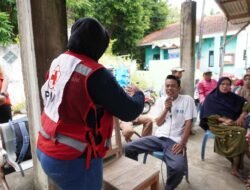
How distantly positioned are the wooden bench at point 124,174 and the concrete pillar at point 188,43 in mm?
2439

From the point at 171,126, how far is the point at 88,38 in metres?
1.67

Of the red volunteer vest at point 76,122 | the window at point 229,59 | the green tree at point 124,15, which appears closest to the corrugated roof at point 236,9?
the red volunteer vest at point 76,122

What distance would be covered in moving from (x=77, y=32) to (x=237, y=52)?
10.1m

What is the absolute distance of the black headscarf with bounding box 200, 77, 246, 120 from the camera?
308 cm

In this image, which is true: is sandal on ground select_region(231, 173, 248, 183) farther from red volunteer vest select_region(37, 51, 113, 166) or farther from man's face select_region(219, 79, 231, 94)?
red volunteer vest select_region(37, 51, 113, 166)

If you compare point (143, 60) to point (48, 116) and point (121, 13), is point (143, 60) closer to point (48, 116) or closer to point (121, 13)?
point (121, 13)

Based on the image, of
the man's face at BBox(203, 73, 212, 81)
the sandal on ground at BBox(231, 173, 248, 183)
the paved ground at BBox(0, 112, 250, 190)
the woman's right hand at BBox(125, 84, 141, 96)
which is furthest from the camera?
the man's face at BBox(203, 73, 212, 81)

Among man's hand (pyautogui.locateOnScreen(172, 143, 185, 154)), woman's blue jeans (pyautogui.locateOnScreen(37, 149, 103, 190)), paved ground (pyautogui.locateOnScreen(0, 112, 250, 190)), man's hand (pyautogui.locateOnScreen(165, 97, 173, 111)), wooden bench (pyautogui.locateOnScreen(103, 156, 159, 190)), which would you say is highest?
man's hand (pyautogui.locateOnScreen(165, 97, 173, 111))

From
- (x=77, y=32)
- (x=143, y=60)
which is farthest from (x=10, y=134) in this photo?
(x=143, y=60)

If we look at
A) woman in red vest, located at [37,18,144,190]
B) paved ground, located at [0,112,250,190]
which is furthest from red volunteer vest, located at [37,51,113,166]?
paved ground, located at [0,112,250,190]

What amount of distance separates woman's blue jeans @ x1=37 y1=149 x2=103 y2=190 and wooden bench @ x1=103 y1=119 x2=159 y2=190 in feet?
1.87

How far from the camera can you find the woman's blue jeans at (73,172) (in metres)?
1.17

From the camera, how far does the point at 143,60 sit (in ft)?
51.8

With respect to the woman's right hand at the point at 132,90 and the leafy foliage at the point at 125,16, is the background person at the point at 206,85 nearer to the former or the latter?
the woman's right hand at the point at 132,90
